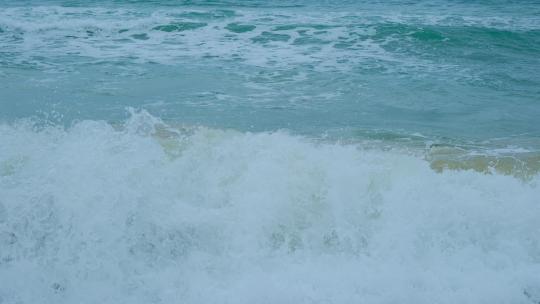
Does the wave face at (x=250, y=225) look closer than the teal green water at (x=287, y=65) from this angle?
Yes

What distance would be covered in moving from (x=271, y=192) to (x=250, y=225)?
0.47 meters

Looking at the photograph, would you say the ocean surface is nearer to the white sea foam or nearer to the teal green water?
the teal green water

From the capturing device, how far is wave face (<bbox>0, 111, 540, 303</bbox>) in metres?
4.33

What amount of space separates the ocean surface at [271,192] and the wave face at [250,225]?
1 cm

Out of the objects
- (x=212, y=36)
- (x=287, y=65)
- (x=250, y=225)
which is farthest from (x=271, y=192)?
(x=212, y=36)

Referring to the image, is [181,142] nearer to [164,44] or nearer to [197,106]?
[197,106]

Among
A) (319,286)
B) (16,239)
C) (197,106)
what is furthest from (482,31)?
(16,239)

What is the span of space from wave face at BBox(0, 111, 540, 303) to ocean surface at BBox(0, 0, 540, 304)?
1 centimetres

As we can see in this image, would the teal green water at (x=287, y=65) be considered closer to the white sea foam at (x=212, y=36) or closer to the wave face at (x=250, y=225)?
the white sea foam at (x=212, y=36)

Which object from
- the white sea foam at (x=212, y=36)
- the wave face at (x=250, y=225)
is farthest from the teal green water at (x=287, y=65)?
the wave face at (x=250, y=225)

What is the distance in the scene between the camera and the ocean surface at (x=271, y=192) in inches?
173

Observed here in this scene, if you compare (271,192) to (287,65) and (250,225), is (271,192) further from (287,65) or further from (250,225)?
(287,65)

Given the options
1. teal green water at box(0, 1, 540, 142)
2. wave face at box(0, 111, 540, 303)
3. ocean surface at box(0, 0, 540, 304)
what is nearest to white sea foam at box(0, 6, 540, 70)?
teal green water at box(0, 1, 540, 142)

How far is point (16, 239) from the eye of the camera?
4.73 m
